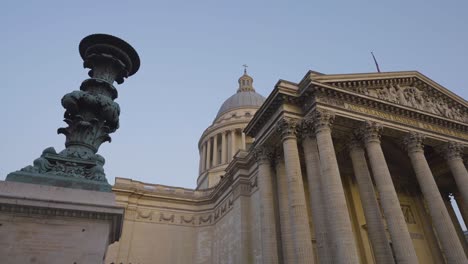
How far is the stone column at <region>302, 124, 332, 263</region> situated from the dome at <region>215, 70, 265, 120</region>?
33874 mm

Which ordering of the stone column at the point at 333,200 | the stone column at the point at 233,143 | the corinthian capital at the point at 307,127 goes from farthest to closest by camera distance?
the stone column at the point at 233,143
the corinthian capital at the point at 307,127
the stone column at the point at 333,200

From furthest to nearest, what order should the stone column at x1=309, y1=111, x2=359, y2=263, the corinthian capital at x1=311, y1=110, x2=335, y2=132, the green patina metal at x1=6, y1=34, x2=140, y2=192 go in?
the corinthian capital at x1=311, y1=110, x2=335, y2=132 < the stone column at x1=309, y1=111, x2=359, y2=263 < the green patina metal at x1=6, y1=34, x2=140, y2=192

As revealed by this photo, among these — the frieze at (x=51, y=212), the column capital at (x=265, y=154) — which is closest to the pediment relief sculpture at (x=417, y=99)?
the column capital at (x=265, y=154)

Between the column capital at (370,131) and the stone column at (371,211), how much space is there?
918mm

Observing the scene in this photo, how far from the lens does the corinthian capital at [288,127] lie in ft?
57.3

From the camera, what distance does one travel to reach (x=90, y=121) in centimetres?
782

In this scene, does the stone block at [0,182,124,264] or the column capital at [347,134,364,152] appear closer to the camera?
the stone block at [0,182,124,264]

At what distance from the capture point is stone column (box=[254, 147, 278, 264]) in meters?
17.8

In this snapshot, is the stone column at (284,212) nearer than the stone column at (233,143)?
Yes

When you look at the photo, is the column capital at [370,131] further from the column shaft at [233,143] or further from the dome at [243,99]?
the dome at [243,99]

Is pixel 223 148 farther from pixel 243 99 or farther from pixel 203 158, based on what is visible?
pixel 243 99

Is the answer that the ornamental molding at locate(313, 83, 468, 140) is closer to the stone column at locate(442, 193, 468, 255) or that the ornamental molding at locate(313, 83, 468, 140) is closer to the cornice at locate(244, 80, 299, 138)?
the cornice at locate(244, 80, 299, 138)

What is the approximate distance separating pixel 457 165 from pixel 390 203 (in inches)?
293

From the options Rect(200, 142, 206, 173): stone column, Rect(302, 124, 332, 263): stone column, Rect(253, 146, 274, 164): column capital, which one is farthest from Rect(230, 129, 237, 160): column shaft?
Rect(302, 124, 332, 263): stone column
